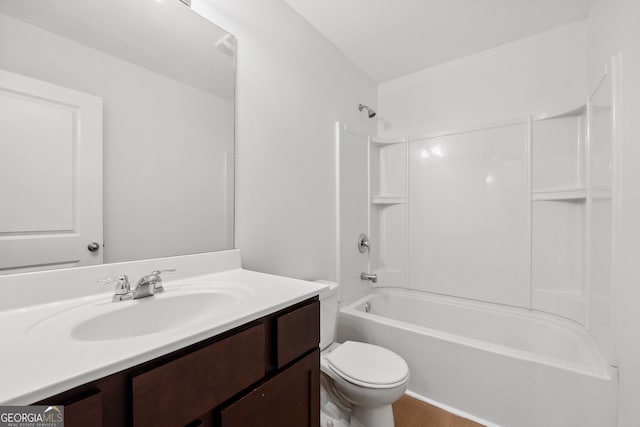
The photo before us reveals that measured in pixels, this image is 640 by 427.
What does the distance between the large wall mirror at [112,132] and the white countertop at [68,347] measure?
0.20 metres

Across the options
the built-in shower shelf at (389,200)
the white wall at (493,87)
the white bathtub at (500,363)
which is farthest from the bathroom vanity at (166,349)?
the white wall at (493,87)

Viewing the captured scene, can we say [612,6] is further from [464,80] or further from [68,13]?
[68,13]

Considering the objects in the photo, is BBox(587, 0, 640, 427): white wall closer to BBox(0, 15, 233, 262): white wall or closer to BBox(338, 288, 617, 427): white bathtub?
BBox(338, 288, 617, 427): white bathtub

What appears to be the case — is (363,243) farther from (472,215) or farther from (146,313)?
(146,313)

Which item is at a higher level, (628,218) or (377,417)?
(628,218)

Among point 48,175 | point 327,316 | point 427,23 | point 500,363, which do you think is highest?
point 427,23

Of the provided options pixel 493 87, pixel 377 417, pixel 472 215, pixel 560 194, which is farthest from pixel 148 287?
pixel 493 87

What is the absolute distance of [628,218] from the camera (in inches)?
44.6

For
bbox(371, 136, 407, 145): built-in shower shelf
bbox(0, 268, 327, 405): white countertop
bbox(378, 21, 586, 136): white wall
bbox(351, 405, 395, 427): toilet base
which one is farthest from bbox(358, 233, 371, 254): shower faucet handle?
bbox(0, 268, 327, 405): white countertop

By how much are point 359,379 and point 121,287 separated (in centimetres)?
108

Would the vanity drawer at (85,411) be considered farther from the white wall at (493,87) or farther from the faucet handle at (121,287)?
the white wall at (493,87)

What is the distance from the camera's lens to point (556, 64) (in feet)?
6.22

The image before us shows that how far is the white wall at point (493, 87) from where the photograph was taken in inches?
73.2

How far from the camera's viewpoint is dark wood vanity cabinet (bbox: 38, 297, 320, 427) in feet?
1.64
